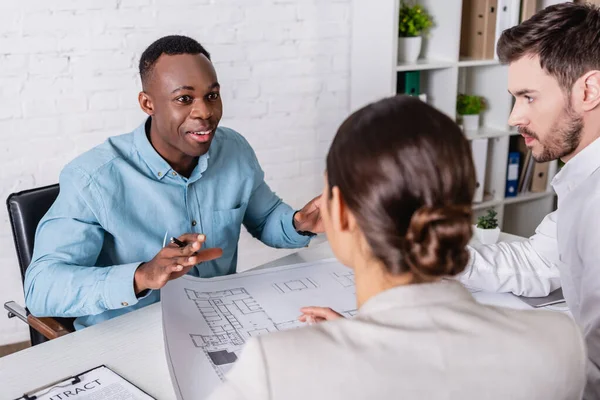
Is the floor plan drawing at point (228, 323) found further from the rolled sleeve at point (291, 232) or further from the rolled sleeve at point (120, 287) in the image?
the rolled sleeve at point (291, 232)

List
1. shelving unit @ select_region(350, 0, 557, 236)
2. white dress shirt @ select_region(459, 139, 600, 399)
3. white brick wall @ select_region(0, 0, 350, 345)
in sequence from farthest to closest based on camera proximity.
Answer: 1. shelving unit @ select_region(350, 0, 557, 236)
2. white brick wall @ select_region(0, 0, 350, 345)
3. white dress shirt @ select_region(459, 139, 600, 399)

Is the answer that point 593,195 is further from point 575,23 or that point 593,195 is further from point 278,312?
point 278,312

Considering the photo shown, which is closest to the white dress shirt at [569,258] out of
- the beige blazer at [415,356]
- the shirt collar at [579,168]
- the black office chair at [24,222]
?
the shirt collar at [579,168]

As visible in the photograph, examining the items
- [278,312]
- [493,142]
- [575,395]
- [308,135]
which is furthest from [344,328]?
[493,142]

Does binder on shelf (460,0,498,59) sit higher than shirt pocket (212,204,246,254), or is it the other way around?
binder on shelf (460,0,498,59)

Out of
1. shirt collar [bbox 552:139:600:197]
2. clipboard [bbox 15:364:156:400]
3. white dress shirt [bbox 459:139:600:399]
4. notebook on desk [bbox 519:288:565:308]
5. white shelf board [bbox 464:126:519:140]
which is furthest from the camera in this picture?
white shelf board [bbox 464:126:519:140]

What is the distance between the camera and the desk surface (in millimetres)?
1214

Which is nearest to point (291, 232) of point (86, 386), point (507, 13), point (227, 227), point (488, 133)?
point (227, 227)

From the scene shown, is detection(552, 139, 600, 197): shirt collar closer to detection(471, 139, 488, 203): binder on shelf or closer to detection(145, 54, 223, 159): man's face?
detection(145, 54, 223, 159): man's face

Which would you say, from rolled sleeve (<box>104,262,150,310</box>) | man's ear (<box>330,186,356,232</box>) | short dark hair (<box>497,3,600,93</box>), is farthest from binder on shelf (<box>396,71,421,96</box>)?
man's ear (<box>330,186,356,232</box>)

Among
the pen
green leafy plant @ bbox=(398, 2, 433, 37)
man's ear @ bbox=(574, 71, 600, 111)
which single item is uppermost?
green leafy plant @ bbox=(398, 2, 433, 37)

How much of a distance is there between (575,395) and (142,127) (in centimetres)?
124

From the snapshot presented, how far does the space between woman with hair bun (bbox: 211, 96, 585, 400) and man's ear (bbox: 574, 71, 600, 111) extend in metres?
0.74

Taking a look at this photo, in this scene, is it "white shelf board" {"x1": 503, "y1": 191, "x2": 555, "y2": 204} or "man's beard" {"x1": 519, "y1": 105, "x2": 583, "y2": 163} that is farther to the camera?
"white shelf board" {"x1": 503, "y1": 191, "x2": 555, "y2": 204}
